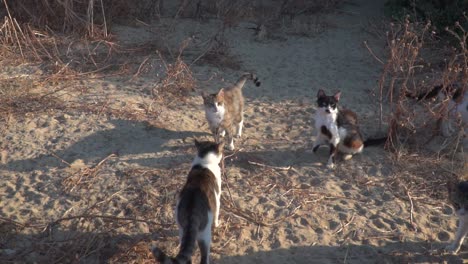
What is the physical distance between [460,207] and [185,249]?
2.59 m

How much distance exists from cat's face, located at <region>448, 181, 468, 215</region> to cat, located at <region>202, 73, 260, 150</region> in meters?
2.75

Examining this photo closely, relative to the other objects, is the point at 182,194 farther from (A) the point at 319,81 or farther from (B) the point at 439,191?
(A) the point at 319,81

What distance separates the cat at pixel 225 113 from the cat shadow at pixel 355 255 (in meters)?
2.00

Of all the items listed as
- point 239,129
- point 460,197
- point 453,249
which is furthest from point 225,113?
point 453,249

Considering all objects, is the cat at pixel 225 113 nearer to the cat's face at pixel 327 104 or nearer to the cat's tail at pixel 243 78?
the cat's tail at pixel 243 78

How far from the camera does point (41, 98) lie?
684cm

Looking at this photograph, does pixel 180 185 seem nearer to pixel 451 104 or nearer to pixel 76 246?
pixel 76 246

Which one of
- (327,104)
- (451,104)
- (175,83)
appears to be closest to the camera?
(327,104)

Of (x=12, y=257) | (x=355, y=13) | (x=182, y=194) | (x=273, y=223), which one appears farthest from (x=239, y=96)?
(x=355, y=13)

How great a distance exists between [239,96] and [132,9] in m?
5.20

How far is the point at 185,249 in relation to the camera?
3.69 meters

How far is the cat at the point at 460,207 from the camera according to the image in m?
4.39

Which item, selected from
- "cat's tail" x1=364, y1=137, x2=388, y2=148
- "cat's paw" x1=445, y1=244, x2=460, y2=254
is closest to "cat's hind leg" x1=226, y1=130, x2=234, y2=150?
"cat's tail" x1=364, y1=137, x2=388, y2=148

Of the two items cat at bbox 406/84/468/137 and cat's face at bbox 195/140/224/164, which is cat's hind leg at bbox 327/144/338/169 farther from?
cat's face at bbox 195/140/224/164
